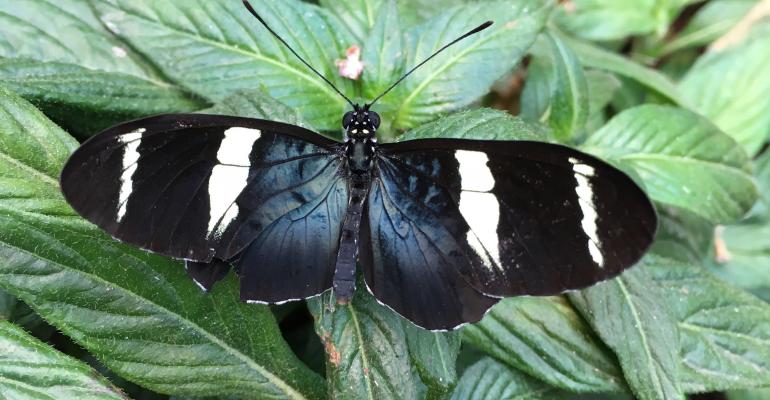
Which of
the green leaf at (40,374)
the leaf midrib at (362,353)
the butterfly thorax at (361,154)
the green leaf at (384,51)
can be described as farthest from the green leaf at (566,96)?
the green leaf at (40,374)

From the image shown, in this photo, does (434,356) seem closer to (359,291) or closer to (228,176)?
(359,291)

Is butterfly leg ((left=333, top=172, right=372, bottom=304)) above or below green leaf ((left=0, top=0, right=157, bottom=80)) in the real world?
below

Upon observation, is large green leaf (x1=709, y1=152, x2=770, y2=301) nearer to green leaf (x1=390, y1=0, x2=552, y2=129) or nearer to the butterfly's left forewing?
green leaf (x1=390, y1=0, x2=552, y2=129)

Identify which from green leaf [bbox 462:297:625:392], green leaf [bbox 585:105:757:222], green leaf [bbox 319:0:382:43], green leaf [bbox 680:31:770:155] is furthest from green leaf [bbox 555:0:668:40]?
green leaf [bbox 462:297:625:392]

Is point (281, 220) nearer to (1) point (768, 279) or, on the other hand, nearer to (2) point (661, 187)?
(2) point (661, 187)

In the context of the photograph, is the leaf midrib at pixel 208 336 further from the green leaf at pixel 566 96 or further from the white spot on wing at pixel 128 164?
the green leaf at pixel 566 96

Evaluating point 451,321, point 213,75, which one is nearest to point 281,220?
point 451,321
